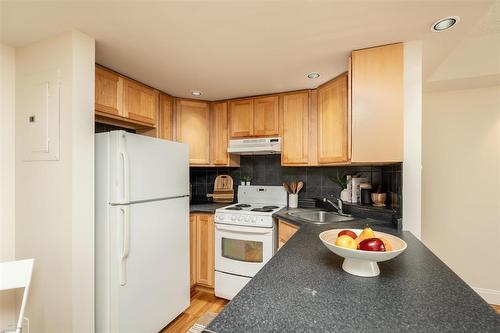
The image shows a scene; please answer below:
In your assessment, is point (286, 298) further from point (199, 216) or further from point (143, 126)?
point (143, 126)

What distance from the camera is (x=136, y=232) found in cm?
171

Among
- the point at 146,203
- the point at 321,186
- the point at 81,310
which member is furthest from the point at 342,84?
the point at 81,310

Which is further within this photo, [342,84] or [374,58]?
[342,84]

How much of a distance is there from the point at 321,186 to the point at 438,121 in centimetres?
140

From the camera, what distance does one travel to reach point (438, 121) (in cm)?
248

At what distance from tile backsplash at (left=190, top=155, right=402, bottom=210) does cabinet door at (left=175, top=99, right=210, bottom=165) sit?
478 millimetres

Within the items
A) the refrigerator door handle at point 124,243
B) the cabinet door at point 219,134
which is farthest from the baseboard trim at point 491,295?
the refrigerator door handle at point 124,243

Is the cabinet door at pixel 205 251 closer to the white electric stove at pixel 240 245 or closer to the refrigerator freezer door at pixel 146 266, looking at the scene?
the white electric stove at pixel 240 245

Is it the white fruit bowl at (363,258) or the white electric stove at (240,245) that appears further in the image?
the white electric stove at (240,245)

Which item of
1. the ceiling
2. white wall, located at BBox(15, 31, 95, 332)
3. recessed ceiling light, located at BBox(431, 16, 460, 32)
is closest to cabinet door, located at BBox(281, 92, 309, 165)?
the ceiling

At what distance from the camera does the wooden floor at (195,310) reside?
6.73ft

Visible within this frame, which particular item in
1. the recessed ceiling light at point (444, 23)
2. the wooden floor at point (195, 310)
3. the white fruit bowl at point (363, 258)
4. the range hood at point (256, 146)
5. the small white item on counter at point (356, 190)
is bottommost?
the wooden floor at point (195, 310)

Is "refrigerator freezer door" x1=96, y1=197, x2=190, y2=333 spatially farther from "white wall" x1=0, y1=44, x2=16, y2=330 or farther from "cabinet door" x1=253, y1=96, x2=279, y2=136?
"cabinet door" x1=253, y1=96, x2=279, y2=136

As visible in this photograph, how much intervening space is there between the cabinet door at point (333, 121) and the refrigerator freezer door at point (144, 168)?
4.38ft
